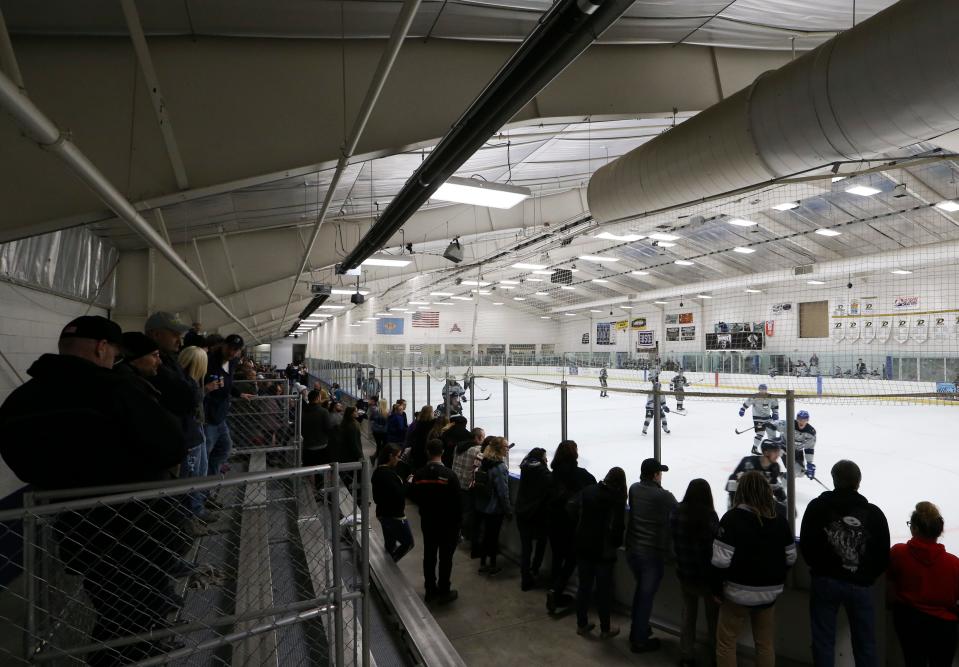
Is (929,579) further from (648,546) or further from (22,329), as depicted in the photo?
(22,329)

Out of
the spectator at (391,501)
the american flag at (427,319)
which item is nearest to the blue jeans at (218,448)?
the spectator at (391,501)

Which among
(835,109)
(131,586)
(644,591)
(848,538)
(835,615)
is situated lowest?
(644,591)

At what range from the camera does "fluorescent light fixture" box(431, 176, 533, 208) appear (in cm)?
543

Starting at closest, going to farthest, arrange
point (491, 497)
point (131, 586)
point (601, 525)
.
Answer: point (131, 586)
point (601, 525)
point (491, 497)

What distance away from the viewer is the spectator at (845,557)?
11.1ft

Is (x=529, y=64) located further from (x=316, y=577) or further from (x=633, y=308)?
(x=633, y=308)

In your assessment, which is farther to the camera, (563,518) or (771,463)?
(563,518)

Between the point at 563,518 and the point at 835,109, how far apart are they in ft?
13.4

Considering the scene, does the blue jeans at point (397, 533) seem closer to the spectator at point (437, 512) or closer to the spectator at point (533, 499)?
the spectator at point (437, 512)

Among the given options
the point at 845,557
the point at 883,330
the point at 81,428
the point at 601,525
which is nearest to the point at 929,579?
the point at 845,557

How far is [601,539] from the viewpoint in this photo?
4574 mm

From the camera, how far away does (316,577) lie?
368cm

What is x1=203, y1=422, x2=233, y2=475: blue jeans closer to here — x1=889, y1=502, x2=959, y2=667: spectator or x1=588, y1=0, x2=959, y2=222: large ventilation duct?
x1=588, y1=0, x2=959, y2=222: large ventilation duct

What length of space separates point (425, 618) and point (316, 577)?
1049 mm
